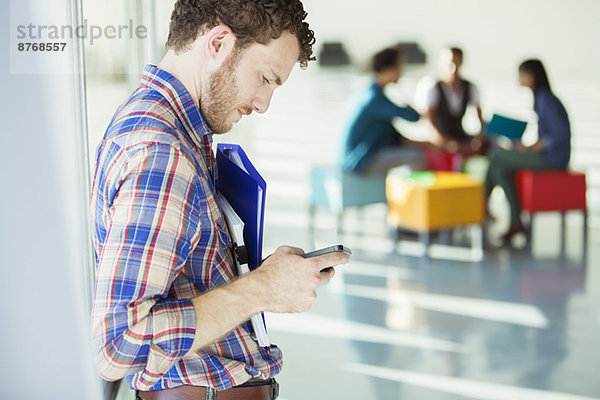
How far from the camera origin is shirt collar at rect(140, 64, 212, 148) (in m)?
1.28

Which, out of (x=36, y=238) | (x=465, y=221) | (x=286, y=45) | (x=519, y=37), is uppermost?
(x=519, y=37)

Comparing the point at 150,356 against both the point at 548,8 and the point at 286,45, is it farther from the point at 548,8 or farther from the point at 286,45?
the point at 548,8

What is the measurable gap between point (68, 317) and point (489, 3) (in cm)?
2184

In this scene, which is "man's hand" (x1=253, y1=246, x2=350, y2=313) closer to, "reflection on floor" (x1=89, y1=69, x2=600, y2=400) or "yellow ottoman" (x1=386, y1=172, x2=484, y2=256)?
"reflection on floor" (x1=89, y1=69, x2=600, y2=400)

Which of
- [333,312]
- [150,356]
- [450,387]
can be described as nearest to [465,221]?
[333,312]

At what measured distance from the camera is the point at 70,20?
1.51m

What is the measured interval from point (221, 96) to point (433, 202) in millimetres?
4623

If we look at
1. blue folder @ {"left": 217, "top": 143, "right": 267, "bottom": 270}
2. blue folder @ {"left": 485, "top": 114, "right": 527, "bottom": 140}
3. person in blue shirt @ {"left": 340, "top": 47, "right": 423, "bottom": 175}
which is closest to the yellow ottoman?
person in blue shirt @ {"left": 340, "top": 47, "right": 423, "bottom": 175}

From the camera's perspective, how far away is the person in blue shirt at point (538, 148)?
6.28m

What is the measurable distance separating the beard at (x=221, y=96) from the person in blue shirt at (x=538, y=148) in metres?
5.24

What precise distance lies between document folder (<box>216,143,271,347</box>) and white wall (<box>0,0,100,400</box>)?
0.38 m

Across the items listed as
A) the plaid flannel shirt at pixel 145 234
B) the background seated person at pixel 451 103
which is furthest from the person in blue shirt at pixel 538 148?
the plaid flannel shirt at pixel 145 234

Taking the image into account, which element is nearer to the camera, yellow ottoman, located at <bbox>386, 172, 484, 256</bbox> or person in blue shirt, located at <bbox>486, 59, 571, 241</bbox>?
yellow ottoman, located at <bbox>386, 172, 484, 256</bbox>

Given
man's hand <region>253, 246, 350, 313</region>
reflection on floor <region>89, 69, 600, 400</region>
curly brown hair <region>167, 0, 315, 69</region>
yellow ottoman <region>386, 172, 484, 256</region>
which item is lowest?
reflection on floor <region>89, 69, 600, 400</region>
